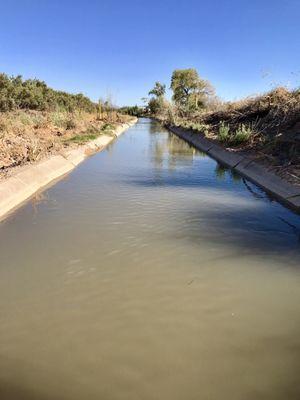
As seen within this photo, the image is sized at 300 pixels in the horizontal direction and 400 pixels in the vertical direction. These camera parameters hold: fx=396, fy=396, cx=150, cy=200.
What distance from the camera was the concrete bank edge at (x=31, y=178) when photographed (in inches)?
282

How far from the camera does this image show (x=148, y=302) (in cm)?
384

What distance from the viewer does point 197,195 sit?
27.7 ft

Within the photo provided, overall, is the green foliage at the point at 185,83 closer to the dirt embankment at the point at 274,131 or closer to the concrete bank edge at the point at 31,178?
the dirt embankment at the point at 274,131

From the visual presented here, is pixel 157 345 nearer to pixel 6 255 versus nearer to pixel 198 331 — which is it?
pixel 198 331

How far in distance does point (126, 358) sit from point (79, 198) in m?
5.19

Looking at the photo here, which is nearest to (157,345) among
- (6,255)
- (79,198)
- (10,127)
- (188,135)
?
(6,255)

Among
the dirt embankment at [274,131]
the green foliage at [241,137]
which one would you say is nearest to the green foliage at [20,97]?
the dirt embankment at [274,131]

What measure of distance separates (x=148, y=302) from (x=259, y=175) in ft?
24.7

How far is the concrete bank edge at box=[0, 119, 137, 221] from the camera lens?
718cm

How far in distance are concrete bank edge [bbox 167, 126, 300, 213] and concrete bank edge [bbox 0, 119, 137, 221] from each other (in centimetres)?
515

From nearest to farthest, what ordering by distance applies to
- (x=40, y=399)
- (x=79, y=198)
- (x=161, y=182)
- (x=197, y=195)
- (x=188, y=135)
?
(x=40, y=399), (x=79, y=198), (x=197, y=195), (x=161, y=182), (x=188, y=135)

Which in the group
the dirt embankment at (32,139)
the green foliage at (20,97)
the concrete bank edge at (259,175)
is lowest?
the concrete bank edge at (259,175)

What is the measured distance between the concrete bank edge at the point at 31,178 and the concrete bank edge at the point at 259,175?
515 centimetres

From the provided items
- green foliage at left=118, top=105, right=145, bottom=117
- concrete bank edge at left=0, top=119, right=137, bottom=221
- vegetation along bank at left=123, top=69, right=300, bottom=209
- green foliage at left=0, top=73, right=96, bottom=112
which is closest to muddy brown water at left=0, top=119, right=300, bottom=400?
concrete bank edge at left=0, top=119, right=137, bottom=221
